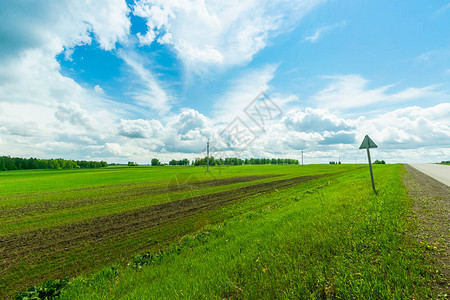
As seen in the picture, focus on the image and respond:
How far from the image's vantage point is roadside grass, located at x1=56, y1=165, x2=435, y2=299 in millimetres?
3439

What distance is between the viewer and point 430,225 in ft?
20.0

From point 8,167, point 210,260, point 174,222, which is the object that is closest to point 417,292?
point 210,260

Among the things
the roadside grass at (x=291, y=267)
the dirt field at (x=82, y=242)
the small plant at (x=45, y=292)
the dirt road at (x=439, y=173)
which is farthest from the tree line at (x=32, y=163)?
the dirt road at (x=439, y=173)

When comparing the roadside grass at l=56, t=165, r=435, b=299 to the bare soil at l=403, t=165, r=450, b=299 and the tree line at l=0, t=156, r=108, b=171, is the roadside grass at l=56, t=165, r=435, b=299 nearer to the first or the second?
the bare soil at l=403, t=165, r=450, b=299

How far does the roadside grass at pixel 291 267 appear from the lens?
3.44 m

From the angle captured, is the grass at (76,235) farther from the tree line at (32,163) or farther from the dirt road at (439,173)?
the tree line at (32,163)

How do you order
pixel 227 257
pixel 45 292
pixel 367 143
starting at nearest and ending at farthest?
1. pixel 45 292
2. pixel 227 257
3. pixel 367 143

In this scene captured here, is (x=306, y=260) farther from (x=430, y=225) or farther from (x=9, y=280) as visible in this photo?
(x=9, y=280)

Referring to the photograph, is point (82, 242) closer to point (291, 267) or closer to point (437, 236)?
point (291, 267)

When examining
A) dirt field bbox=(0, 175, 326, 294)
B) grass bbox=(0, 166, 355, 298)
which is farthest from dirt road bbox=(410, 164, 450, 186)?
dirt field bbox=(0, 175, 326, 294)

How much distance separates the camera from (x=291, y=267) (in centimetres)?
418

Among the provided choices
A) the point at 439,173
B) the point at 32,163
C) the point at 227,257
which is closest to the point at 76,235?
the point at 227,257

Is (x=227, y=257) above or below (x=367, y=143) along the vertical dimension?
below

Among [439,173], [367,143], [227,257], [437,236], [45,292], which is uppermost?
[367,143]
